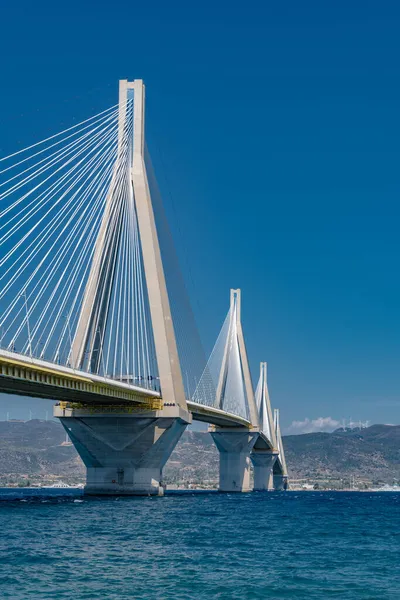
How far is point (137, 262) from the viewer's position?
51.7m

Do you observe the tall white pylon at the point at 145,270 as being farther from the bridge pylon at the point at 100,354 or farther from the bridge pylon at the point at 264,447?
the bridge pylon at the point at 264,447

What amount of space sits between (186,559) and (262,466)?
378 feet

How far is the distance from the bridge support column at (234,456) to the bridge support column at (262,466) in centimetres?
2958

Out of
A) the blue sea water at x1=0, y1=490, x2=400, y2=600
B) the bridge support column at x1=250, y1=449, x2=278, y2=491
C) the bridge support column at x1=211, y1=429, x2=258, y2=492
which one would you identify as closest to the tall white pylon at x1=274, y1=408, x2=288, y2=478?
the bridge support column at x1=250, y1=449, x2=278, y2=491

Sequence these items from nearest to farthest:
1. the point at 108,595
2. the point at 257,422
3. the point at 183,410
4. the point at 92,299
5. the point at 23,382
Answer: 1. the point at 108,595
2. the point at 23,382
3. the point at 92,299
4. the point at 183,410
5. the point at 257,422

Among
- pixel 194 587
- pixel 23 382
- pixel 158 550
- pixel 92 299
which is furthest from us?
pixel 92 299

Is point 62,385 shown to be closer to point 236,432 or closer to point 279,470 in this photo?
point 236,432

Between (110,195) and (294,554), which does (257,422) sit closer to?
(110,195)

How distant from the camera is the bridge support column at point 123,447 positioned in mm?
56594

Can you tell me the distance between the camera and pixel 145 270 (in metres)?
52.6

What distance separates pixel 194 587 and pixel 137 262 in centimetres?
3217

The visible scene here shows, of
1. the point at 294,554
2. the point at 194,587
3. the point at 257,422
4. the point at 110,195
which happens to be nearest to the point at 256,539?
the point at 294,554

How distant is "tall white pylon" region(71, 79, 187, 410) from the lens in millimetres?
49562

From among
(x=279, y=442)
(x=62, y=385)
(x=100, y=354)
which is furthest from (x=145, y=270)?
(x=279, y=442)
